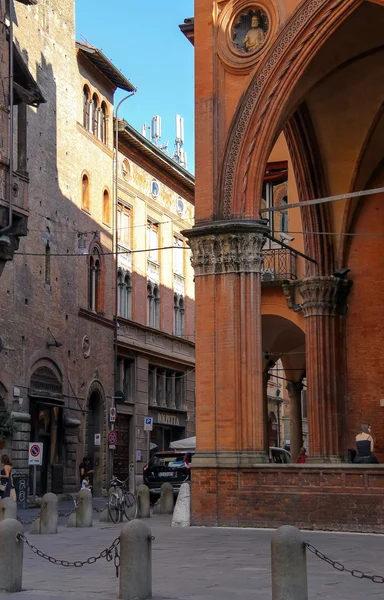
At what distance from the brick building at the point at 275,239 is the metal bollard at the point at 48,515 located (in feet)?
8.63

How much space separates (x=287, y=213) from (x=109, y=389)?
44.2ft

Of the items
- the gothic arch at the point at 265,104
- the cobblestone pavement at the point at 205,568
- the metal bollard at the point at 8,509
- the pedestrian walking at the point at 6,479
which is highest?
the gothic arch at the point at 265,104

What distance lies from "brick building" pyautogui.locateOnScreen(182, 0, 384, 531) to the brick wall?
0.02m

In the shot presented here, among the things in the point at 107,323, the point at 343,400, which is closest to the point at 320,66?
the point at 343,400

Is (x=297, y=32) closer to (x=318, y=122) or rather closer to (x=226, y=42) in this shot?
(x=226, y=42)

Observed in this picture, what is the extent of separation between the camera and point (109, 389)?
39969 mm

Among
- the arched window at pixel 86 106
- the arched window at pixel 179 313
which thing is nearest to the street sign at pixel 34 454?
the arched window at pixel 86 106

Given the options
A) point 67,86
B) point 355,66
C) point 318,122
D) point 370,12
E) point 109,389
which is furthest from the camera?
point 109,389

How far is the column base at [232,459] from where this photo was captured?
61.5 ft

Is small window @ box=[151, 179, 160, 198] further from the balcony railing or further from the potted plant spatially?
the balcony railing

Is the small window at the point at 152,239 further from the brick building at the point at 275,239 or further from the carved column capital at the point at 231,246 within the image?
the carved column capital at the point at 231,246

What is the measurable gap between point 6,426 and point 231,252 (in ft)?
40.7

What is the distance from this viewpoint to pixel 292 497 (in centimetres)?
1811

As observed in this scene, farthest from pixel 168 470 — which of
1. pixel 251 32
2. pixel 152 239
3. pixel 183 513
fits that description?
pixel 152 239
